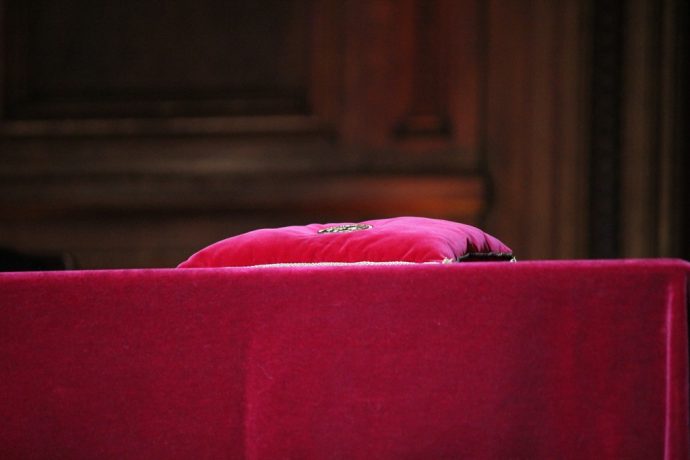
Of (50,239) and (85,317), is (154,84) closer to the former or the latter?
(50,239)

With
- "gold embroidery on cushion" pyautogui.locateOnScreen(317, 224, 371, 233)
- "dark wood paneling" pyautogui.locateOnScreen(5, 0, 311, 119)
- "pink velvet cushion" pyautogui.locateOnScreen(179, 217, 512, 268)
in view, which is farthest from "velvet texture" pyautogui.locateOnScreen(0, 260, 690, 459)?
"dark wood paneling" pyautogui.locateOnScreen(5, 0, 311, 119)

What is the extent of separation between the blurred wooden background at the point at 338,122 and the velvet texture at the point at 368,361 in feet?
5.06

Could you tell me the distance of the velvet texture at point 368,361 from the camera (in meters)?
0.76

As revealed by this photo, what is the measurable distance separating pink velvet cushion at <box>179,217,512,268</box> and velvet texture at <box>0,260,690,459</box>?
160 millimetres

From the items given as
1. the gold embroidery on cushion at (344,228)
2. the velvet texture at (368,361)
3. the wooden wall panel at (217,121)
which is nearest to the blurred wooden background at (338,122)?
the wooden wall panel at (217,121)

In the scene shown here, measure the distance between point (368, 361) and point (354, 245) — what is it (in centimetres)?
23

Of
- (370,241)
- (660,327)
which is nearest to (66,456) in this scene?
(370,241)

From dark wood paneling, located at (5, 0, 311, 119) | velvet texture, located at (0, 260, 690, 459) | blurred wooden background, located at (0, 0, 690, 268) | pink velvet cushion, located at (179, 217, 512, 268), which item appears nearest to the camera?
velvet texture, located at (0, 260, 690, 459)

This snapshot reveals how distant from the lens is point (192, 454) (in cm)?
78

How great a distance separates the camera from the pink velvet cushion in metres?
0.94

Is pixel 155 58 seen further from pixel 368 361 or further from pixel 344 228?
pixel 368 361

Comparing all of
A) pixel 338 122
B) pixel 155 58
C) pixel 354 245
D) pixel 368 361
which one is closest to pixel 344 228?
pixel 354 245

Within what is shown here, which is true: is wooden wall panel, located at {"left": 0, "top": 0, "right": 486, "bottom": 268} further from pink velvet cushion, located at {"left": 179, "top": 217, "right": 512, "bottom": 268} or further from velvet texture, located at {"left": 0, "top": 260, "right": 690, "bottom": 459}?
velvet texture, located at {"left": 0, "top": 260, "right": 690, "bottom": 459}

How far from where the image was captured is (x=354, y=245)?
98 cm
